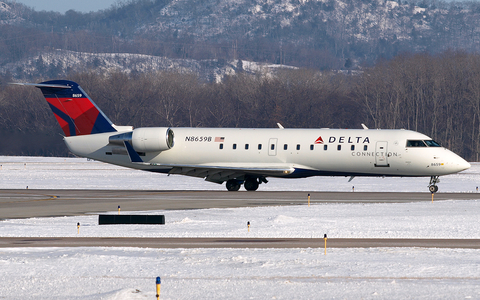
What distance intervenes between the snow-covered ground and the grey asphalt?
3.61ft

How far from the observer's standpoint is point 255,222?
85.1ft

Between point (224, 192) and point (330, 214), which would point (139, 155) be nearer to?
point (224, 192)

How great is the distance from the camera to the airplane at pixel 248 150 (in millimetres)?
38906

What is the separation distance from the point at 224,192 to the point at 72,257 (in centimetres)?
2292

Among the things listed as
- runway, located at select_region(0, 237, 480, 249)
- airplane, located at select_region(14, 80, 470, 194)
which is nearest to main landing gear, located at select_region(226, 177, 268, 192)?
airplane, located at select_region(14, 80, 470, 194)

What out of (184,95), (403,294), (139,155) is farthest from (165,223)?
(184,95)

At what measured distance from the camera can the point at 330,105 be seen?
4638 inches

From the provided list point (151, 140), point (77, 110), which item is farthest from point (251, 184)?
point (77, 110)

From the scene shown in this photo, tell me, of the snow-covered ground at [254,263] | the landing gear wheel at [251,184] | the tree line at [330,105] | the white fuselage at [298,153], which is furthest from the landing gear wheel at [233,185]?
the tree line at [330,105]

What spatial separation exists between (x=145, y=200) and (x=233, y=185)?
766cm

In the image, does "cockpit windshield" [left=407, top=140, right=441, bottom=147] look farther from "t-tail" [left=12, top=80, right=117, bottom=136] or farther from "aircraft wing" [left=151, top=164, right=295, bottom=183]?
"t-tail" [left=12, top=80, right=117, bottom=136]

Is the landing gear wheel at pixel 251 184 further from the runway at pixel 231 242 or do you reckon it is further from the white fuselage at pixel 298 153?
the runway at pixel 231 242

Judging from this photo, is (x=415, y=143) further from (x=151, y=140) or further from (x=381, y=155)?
(x=151, y=140)

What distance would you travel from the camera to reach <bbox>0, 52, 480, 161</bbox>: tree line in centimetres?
11238
